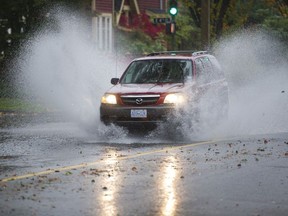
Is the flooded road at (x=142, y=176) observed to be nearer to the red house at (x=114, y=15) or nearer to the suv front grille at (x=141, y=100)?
the suv front grille at (x=141, y=100)

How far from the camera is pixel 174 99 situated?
19.8 meters

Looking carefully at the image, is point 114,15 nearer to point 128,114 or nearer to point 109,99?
point 109,99

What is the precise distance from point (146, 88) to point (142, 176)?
701cm

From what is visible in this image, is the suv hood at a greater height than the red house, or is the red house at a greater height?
the red house

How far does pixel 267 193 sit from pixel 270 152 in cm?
509

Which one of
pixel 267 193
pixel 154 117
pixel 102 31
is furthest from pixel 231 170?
pixel 102 31

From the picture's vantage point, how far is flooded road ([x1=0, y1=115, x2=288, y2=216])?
35.0 feet

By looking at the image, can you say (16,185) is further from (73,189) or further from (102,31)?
(102,31)

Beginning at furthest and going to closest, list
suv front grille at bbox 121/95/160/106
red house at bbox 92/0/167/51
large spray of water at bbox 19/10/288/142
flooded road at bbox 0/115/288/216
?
1. red house at bbox 92/0/167/51
2. large spray of water at bbox 19/10/288/142
3. suv front grille at bbox 121/95/160/106
4. flooded road at bbox 0/115/288/216

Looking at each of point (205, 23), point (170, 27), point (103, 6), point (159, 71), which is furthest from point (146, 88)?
point (103, 6)

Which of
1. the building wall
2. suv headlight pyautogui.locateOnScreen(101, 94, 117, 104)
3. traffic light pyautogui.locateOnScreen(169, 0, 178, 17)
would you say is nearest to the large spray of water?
suv headlight pyautogui.locateOnScreen(101, 94, 117, 104)

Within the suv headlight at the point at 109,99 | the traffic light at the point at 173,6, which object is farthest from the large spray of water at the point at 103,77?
the traffic light at the point at 173,6

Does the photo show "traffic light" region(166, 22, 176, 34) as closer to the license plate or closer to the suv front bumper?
the suv front bumper

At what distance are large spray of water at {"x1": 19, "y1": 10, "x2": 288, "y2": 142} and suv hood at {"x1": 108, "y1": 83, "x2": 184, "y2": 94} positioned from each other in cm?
81
